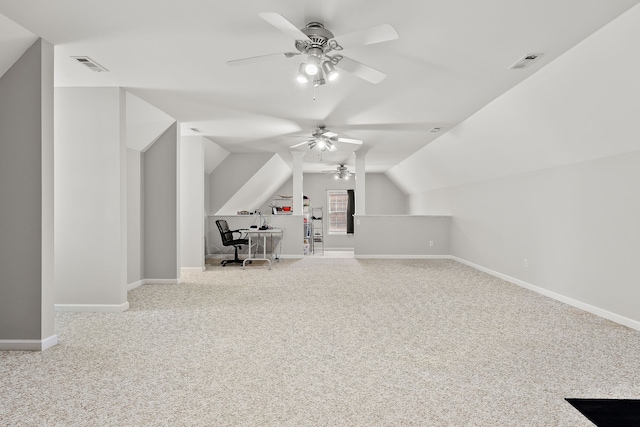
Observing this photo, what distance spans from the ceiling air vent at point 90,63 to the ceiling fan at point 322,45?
1.58 meters

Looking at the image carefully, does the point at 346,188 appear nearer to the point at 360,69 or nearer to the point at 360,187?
the point at 360,187

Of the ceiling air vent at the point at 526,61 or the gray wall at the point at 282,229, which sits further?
the gray wall at the point at 282,229

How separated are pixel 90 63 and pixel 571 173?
210 inches

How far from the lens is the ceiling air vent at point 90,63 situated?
3397 millimetres

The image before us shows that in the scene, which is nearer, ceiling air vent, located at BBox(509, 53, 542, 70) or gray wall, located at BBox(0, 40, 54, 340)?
gray wall, located at BBox(0, 40, 54, 340)

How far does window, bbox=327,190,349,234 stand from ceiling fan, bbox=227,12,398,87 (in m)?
9.57

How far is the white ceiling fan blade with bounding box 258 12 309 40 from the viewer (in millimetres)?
2309

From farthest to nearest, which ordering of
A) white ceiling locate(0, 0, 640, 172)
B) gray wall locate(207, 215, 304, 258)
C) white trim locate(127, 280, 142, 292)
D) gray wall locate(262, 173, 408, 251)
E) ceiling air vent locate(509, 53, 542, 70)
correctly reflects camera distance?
1. gray wall locate(262, 173, 408, 251)
2. gray wall locate(207, 215, 304, 258)
3. white trim locate(127, 280, 142, 292)
4. ceiling air vent locate(509, 53, 542, 70)
5. white ceiling locate(0, 0, 640, 172)

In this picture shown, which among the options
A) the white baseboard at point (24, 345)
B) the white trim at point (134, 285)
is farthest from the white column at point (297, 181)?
the white baseboard at point (24, 345)

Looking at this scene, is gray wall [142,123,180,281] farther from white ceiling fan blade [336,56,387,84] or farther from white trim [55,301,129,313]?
white ceiling fan blade [336,56,387,84]

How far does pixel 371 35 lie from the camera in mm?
2510

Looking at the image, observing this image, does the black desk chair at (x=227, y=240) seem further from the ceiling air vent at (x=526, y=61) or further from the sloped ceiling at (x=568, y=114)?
the ceiling air vent at (x=526, y=61)

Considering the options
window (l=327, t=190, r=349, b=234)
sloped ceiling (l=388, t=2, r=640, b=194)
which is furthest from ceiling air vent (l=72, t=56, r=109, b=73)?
window (l=327, t=190, r=349, b=234)

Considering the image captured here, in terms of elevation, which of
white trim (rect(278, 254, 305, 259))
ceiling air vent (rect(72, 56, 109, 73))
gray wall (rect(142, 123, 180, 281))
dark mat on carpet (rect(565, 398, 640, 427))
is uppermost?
ceiling air vent (rect(72, 56, 109, 73))
